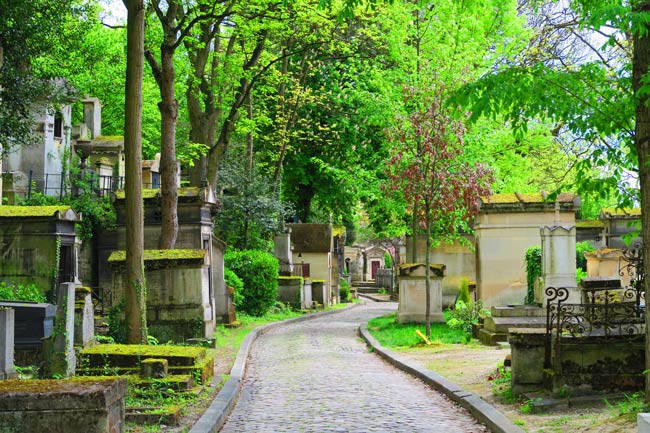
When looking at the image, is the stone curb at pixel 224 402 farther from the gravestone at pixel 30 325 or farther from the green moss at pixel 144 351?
the gravestone at pixel 30 325

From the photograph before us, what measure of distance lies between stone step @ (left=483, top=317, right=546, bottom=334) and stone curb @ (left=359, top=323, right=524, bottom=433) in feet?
7.54

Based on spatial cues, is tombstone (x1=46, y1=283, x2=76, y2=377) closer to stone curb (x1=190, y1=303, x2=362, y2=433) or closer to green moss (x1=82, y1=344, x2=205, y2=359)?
green moss (x1=82, y1=344, x2=205, y2=359)

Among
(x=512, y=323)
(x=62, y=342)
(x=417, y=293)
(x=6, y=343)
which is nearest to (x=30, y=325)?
(x=62, y=342)

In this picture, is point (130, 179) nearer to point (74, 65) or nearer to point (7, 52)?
point (7, 52)

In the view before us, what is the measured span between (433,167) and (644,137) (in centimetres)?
1203

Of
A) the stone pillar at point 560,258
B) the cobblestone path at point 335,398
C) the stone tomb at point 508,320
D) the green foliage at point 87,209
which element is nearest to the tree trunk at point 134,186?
the cobblestone path at point 335,398

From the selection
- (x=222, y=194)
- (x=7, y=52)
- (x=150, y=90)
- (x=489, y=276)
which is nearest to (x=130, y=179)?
(x=7, y=52)

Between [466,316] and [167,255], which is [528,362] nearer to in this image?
[167,255]

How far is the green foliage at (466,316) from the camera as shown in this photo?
2163 cm

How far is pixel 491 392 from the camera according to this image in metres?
11.3

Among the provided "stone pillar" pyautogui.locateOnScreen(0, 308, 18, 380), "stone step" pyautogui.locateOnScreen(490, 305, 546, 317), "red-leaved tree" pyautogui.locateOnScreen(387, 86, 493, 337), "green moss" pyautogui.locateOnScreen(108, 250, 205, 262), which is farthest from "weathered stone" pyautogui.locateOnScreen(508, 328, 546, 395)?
"red-leaved tree" pyautogui.locateOnScreen(387, 86, 493, 337)

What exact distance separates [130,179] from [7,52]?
4740mm

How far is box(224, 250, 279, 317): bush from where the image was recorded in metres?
29.2

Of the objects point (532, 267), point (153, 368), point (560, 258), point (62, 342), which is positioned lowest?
point (153, 368)
